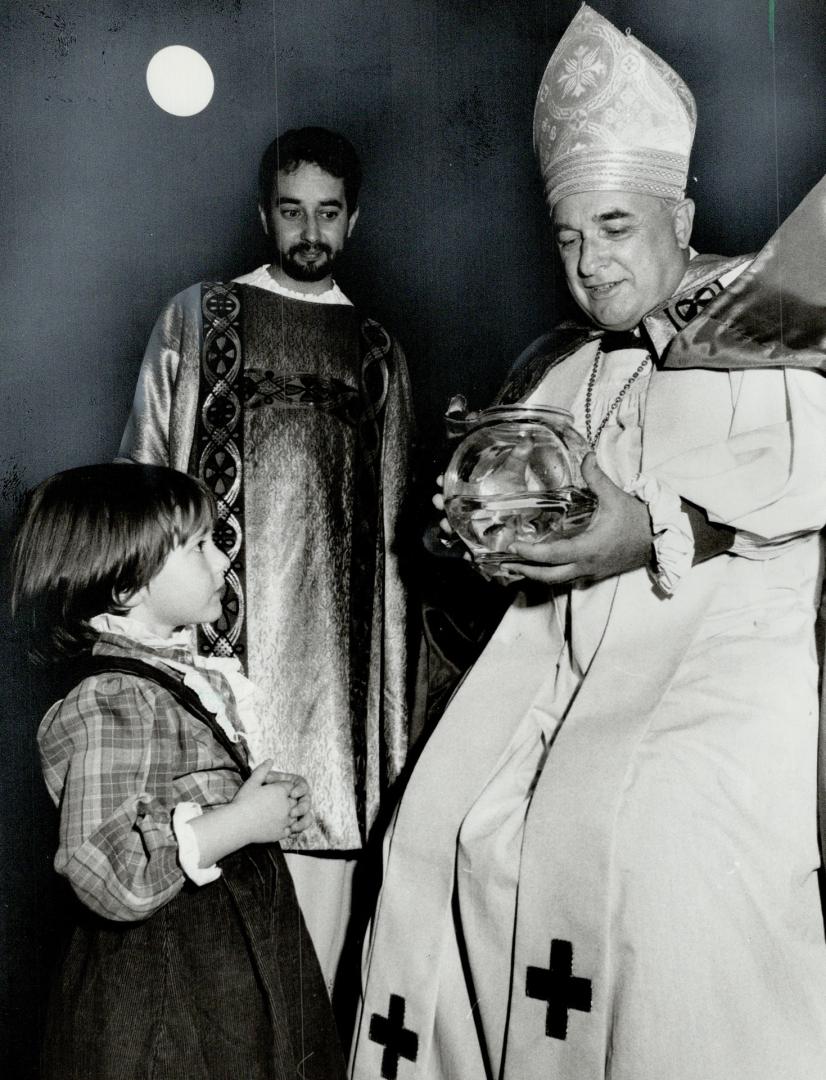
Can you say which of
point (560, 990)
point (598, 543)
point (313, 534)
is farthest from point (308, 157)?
point (560, 990)

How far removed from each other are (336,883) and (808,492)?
1.26 metres

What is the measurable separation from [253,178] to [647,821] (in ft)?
5.45

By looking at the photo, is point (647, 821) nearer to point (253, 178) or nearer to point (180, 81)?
point (253, 178)

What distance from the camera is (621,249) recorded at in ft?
7.10

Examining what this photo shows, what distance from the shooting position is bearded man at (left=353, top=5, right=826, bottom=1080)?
5.58ft

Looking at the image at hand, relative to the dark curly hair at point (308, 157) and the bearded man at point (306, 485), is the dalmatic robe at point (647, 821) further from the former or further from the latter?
the dark curly hair at point (308, 157)

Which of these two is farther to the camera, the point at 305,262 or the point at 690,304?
the point at 305,262

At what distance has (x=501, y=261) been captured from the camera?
2793 mm

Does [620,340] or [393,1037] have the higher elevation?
[620,340]

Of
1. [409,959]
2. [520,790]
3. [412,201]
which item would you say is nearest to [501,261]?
[412,201]

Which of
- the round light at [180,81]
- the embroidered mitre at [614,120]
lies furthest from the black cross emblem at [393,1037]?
the round light at [180,81]

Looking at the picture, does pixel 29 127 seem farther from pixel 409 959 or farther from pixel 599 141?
pixel 409 959

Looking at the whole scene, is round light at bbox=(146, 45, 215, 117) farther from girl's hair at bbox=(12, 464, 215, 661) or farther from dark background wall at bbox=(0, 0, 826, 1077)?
girl's hair at bbox=(12, 464, 215, 661)

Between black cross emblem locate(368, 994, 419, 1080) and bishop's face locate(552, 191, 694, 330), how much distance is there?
127cm
